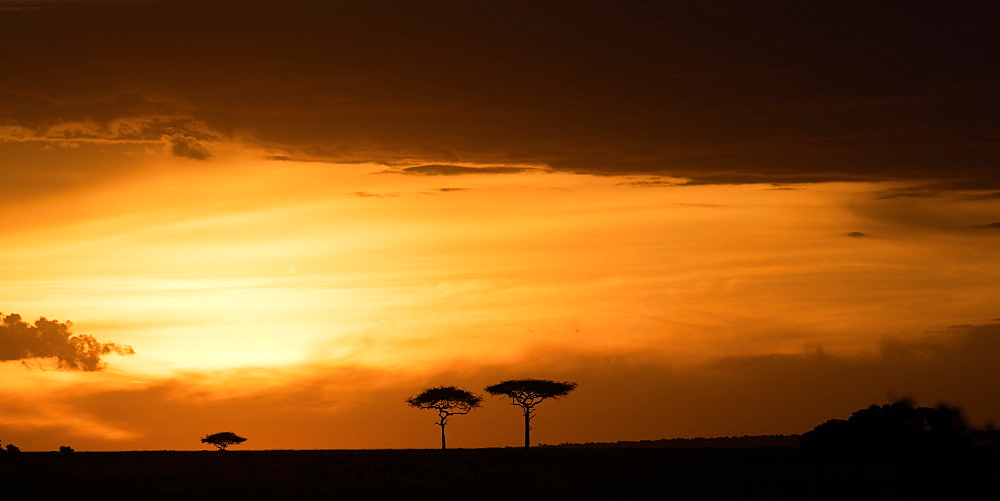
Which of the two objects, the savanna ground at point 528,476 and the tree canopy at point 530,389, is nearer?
the savanna ground at point 528,476

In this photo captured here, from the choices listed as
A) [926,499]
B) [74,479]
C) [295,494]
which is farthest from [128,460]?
[926,499]

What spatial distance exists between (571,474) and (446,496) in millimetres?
14298

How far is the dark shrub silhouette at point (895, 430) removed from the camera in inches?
3679

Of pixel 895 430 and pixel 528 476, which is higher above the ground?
pixel 895 430

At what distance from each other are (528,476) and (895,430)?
118ft

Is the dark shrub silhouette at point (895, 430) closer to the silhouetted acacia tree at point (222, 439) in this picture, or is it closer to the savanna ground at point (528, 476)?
the savanna ground at point (528, 476)

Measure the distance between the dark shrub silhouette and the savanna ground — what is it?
1842mm

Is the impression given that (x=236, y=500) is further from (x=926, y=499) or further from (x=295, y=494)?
(x=926, y=499)

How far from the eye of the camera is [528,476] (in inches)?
3054

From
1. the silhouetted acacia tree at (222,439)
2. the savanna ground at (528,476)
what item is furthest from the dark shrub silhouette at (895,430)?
the silhouetted acacia tree at (222,439)

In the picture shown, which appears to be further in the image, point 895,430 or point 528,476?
point 895,430

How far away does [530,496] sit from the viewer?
218 ft

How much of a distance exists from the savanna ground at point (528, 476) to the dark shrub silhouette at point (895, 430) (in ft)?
6.04

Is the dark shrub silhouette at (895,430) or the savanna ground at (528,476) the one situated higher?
the dark shrub silhouette at (895,430)
